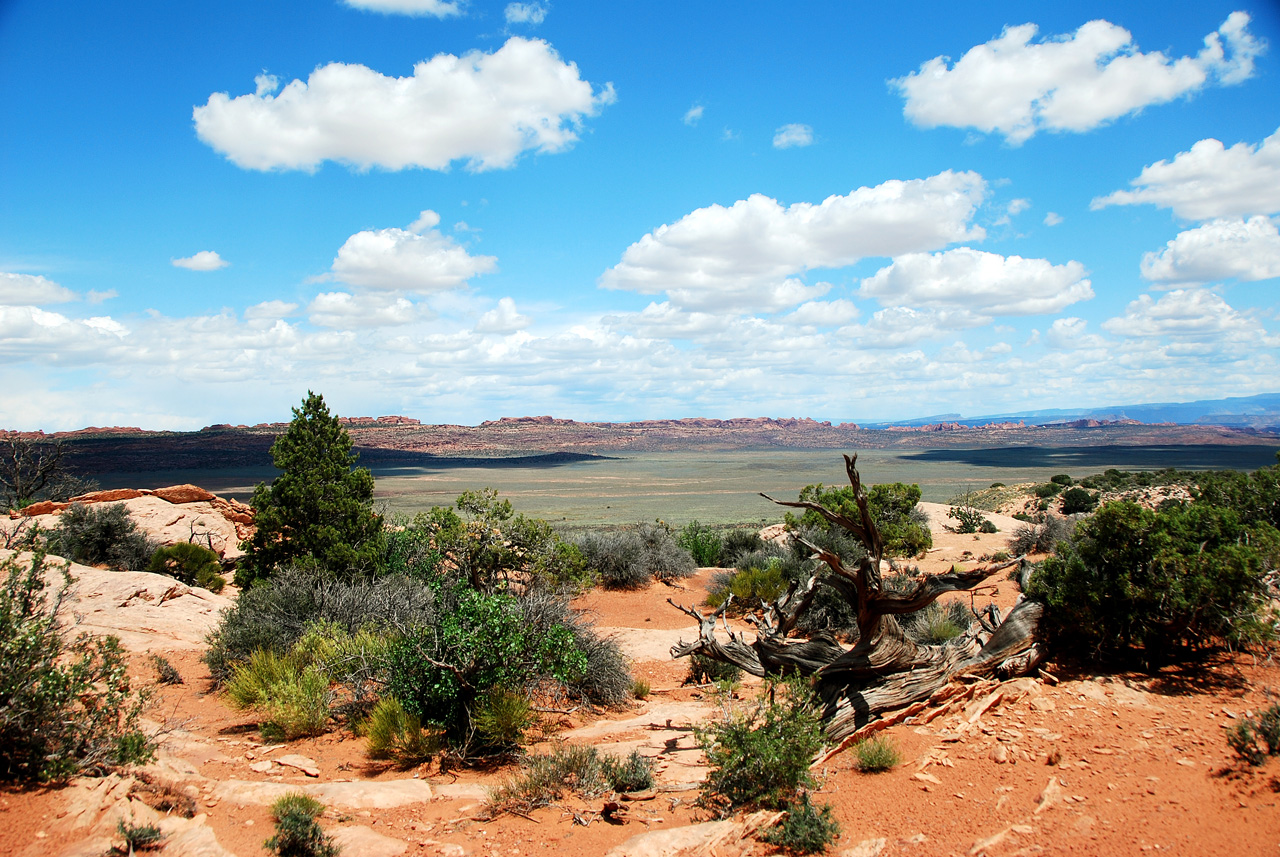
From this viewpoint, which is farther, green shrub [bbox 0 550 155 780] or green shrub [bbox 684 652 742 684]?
green shrub [bbox 684 652 742 684]

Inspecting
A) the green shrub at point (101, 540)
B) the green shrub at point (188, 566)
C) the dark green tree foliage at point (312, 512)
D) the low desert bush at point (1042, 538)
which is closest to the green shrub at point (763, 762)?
the dark green tree foliage at point (312, 512)

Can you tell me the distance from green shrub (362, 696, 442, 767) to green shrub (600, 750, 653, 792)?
2.05 m

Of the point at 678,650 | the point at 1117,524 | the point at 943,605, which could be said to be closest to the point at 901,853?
the point at 678,650

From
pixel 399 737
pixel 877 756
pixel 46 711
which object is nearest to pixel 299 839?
pixel 46 711

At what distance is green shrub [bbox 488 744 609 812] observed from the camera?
6.07 m

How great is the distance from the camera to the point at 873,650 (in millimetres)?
7012

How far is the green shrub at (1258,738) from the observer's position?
5176mm

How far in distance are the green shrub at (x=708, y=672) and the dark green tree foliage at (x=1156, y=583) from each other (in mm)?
4600

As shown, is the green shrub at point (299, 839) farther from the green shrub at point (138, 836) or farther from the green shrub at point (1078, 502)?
the green shrub at point (1078, 502)

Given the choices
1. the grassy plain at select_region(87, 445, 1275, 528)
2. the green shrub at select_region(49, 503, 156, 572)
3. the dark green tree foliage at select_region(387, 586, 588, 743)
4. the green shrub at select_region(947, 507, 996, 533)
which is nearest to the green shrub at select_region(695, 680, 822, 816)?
the dark green tree foliage at select_region(387, 586, 588, 743)

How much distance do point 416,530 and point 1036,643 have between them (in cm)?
1322

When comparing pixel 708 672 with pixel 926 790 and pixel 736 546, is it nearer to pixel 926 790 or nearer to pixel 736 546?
pixel 926 790

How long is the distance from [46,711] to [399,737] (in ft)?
10.9

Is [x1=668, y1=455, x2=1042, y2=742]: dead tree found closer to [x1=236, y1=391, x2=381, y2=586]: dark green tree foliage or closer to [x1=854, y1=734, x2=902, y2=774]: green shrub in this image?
[x1=854, y1=734, x2=902, y2=774]: green shrub
